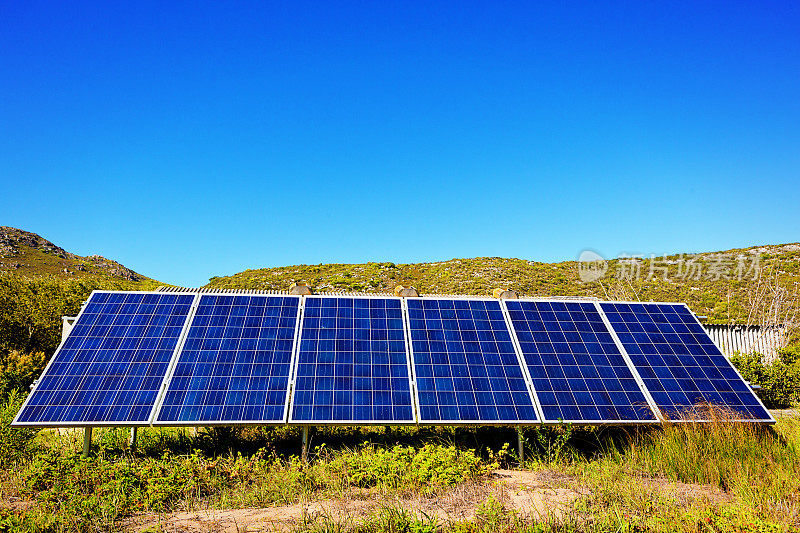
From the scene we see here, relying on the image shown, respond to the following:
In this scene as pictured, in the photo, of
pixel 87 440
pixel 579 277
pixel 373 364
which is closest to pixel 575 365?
pixel 373 364

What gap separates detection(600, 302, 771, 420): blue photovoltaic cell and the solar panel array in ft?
0.13

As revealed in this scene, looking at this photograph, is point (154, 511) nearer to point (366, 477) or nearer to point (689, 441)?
point (366, 477)

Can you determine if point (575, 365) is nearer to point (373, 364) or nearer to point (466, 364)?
point (466, 364)

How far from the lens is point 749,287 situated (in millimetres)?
47031

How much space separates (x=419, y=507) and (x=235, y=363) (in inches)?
220

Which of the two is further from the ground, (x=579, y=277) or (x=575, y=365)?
(x=579, y=277)

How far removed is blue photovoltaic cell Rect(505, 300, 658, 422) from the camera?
35.9 feet

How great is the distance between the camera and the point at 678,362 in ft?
41.4

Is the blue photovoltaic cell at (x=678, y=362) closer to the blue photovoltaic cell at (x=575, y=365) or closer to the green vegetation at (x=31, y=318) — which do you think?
the blue photovoltaic cell at (x=575, y=365)

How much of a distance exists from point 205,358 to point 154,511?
380 cm

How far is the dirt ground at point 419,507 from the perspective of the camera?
742cm

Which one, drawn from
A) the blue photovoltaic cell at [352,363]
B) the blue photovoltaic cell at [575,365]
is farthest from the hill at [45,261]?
the blue photovoltaic cell at [575,365]

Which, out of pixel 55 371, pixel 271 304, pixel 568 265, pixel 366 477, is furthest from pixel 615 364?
pixel 568 265

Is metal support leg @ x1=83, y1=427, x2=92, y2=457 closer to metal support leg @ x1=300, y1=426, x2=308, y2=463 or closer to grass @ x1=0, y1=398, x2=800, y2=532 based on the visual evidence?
grass @ x1=0, y1=398, x2=800, y2=532
